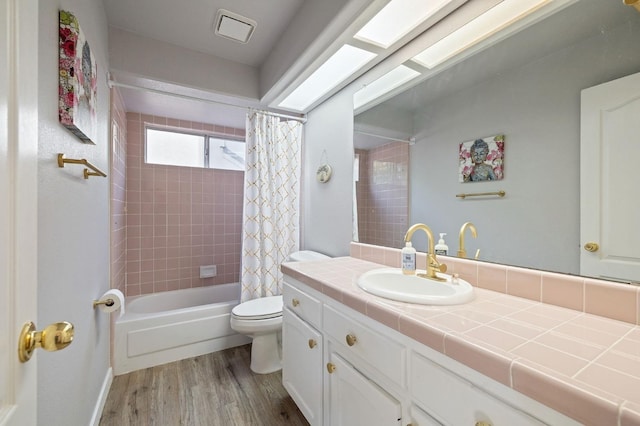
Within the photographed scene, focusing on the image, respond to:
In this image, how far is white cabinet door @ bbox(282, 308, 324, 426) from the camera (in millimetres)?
1271

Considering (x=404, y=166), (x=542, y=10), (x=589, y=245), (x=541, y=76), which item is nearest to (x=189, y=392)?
(x=404, y=166)

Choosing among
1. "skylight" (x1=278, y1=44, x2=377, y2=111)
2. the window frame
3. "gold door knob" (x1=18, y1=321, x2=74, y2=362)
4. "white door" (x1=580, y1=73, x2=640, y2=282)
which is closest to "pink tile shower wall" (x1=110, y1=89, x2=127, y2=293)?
the window frame

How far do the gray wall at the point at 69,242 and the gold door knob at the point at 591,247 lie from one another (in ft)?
5.35

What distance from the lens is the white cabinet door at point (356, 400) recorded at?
88cm

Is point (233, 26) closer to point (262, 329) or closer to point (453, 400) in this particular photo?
point (262, 329)

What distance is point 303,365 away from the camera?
1.39 m

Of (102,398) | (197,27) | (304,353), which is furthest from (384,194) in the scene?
(102,398)

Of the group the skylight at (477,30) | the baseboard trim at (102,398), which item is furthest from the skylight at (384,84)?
the baseboard trim at (102,398)

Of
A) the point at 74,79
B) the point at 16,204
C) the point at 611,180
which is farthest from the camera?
the point at 74,79

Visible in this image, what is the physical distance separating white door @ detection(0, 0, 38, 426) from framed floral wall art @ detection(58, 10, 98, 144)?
0.57 m

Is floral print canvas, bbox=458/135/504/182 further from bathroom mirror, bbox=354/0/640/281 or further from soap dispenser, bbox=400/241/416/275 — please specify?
soap dispenser, bbox=400/241/416/275

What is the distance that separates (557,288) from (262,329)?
1.68 meters

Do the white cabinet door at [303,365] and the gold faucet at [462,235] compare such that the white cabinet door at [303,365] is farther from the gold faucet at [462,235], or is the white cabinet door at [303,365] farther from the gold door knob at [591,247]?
the gold door knob at [591,247]

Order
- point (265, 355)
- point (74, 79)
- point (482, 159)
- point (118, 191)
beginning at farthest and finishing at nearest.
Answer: point (118, 191), point (265, 355), point (482, 159), point (74, 79)
